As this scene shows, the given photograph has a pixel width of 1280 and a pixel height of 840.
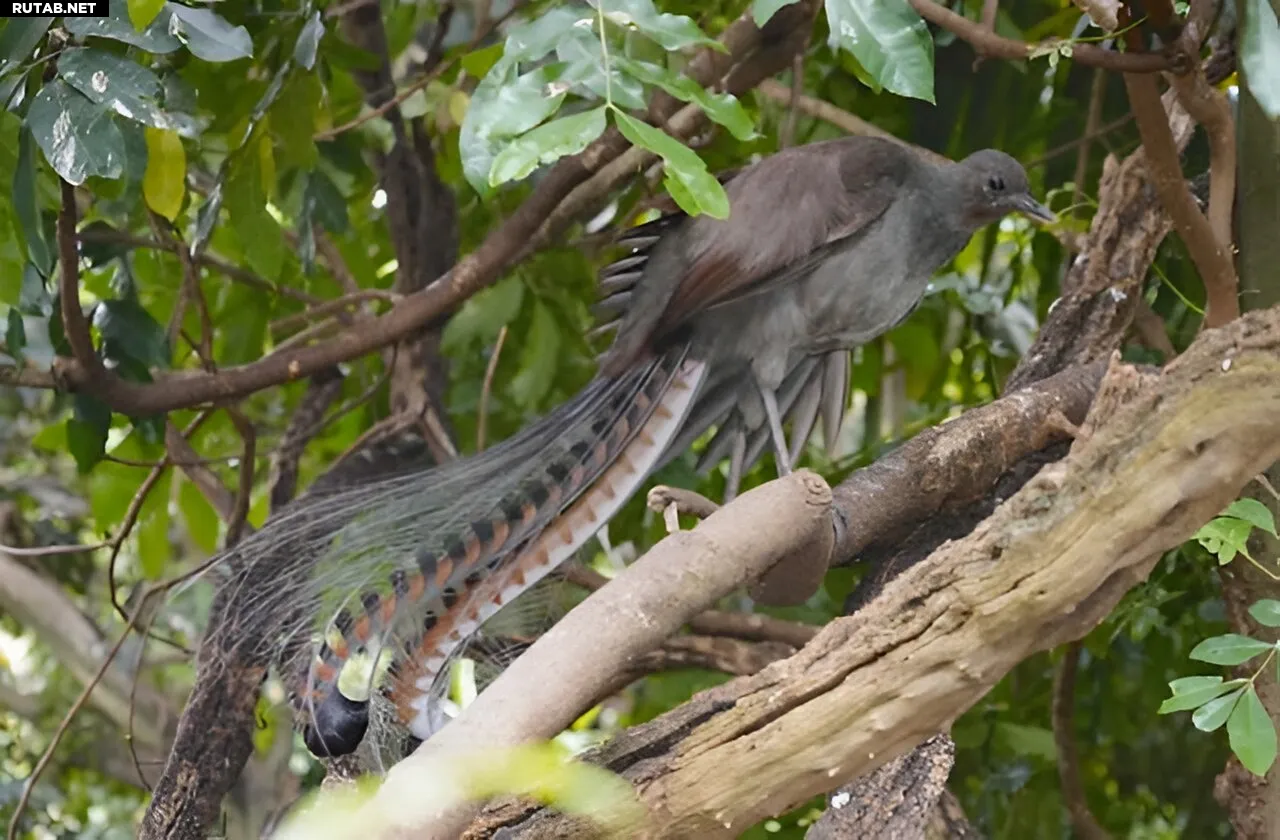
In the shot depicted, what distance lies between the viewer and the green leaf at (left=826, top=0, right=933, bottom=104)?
1058mm

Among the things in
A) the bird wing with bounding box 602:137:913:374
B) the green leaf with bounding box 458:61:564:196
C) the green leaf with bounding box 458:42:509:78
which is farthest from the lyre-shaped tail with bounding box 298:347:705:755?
the green leaf with bounding box 458:61:564:196

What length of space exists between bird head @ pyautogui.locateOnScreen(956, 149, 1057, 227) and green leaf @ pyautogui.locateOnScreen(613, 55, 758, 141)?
29.6 inches

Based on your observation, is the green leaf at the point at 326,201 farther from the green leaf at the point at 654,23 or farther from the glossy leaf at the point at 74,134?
the green leaf at the point at 654,23

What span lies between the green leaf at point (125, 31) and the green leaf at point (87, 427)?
57 centimetres

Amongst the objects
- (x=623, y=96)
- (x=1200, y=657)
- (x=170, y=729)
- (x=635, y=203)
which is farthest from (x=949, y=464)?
(x=170, y=729)

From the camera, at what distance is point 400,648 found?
55.1 inches

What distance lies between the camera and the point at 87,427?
175 cm

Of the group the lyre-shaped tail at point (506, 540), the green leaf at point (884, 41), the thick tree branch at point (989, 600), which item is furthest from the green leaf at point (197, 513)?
the green leaf at point (884, 41)

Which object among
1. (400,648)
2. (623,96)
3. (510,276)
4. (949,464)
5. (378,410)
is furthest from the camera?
(378,410)

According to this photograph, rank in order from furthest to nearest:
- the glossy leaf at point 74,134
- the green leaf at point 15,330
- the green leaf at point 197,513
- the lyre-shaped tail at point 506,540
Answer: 1. the green leaf at point 197,513
2. the green leaf at point 15,330
3. the lyre-shaped tail at point 506,540
4. the glossy leaf at point 74,134

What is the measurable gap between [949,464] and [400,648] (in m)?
0.61

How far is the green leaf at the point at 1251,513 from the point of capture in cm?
115

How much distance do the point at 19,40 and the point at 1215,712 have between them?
3.81 feet

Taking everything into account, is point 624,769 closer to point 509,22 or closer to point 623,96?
point 623,96
